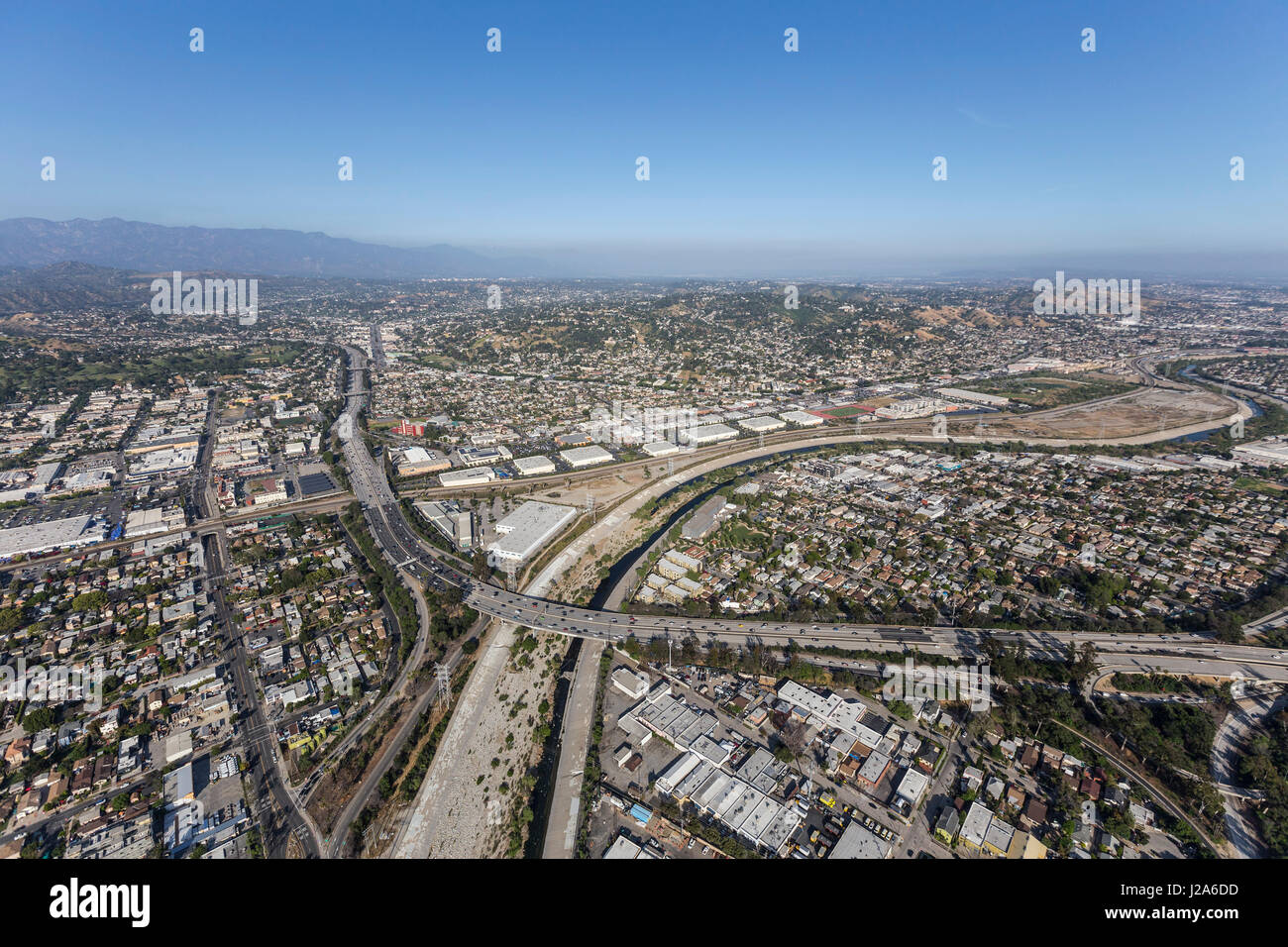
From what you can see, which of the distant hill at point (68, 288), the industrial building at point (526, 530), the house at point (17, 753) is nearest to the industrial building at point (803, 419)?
the industrial building at point (526, 530)

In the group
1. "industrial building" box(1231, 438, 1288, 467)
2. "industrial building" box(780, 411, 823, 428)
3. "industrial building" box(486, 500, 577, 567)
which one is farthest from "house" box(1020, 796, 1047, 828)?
"industrial building" box(1231, 438, 1288, 467)

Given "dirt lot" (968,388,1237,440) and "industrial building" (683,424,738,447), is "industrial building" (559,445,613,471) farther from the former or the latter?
"dirt lot" (968,388,1237,440)

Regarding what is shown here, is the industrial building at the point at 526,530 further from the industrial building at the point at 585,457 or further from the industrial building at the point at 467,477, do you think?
the industrial building at the point at 585,457

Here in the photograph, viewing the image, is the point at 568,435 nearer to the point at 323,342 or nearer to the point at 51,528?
the point at 51,528

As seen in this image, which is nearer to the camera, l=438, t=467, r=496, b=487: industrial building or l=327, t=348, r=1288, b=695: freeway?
l=327, t=348, r=1288, b=695: freeway

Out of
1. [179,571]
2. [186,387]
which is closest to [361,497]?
[179,571]

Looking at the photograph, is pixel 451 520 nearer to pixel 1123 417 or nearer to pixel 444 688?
pixel 444 688

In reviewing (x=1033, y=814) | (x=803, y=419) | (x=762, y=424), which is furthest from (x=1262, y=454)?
(x=1033, y=814)
